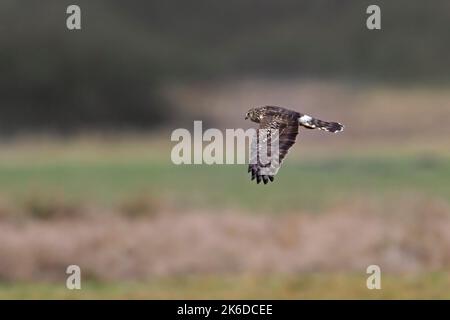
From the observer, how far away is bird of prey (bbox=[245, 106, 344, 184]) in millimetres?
9815

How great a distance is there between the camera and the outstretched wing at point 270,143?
9773mm

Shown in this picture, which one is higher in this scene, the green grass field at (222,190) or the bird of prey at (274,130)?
the green grass field at (222,190)

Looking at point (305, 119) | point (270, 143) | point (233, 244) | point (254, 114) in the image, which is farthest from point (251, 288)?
→ point (270, 143)

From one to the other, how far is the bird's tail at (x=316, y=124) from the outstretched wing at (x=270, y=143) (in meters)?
0.07

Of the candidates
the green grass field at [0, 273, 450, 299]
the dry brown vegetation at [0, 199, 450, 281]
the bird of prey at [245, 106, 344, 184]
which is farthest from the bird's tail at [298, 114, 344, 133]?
the dry brown vegetation at [0, 199, 450, 281]

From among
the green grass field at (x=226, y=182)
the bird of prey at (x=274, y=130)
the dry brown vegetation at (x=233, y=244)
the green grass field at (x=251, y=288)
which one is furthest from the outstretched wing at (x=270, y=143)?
the green grass field at (x=226, y=182)

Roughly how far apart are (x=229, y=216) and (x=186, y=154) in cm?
1647

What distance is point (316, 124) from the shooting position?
10297 millimetres

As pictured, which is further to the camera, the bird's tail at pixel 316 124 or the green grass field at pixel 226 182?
the green grass field at pixel 226 182

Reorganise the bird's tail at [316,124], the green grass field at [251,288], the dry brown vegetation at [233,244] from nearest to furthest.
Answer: the bird's tail at [316,124] → the green grass field at [251,288] → the dry brown vegetation at [233,244]

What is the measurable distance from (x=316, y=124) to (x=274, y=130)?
35 cm

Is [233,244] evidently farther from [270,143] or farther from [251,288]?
[270,143]

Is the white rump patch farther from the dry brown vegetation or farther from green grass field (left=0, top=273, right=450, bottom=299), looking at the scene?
the dry brown vegetation

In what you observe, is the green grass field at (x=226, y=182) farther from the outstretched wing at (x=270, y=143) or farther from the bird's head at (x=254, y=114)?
the outstretched wing at (x=270, y=143)
